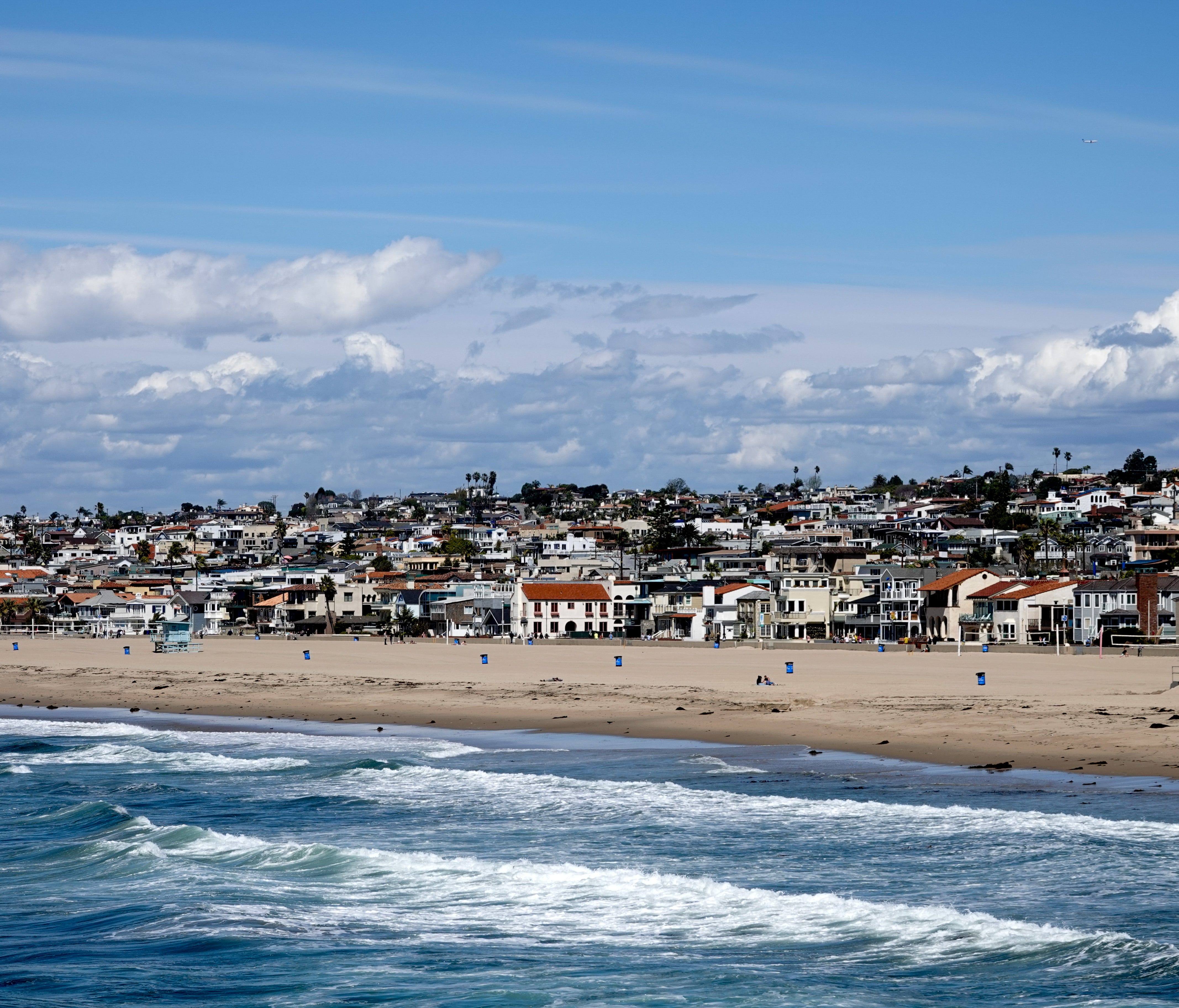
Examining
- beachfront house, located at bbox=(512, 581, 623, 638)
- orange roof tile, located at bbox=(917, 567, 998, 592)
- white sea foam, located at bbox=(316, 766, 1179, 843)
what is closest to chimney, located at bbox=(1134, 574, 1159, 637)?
orange roof tile, located at bbox=(917, 567, 998, 592)

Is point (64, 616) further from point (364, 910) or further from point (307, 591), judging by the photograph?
point (364, 910)

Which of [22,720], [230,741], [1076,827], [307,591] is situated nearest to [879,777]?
[1076,827]

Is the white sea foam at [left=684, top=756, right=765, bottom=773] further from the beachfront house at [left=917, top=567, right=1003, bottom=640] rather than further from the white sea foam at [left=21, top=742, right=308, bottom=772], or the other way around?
the beachfront house at [left=917, top=567, right=1003, bottom=640]

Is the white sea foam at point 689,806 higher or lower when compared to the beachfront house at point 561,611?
lower

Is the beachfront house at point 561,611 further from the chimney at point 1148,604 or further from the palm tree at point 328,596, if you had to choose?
the chimney at point 1148,604

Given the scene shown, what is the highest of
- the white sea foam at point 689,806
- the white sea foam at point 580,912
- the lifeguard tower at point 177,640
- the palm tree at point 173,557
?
the palm tree at point 173,557

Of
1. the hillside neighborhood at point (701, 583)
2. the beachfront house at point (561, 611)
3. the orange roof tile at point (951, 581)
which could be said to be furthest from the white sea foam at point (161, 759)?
the beachfront house at point (561, 611)
